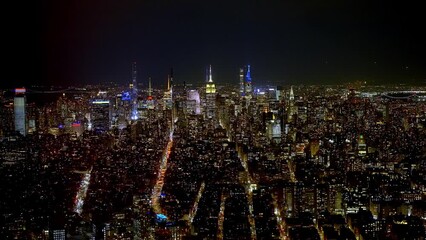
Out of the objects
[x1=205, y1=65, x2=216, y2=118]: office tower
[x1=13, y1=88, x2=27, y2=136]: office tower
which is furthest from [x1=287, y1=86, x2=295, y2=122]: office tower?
[x1=13, y1=88, x2=27, y2=136]: office tower

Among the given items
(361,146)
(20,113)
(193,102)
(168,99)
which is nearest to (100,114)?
(168,99)

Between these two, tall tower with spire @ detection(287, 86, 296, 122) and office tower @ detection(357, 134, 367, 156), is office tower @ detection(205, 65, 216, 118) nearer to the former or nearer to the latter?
tall tower with spire @ detection(287, 86, 296, 122)

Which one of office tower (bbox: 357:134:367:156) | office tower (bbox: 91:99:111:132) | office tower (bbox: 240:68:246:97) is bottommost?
office tower (bbox: 357:134:367:156)

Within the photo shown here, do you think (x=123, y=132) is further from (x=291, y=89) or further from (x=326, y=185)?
(x=326, y=185)

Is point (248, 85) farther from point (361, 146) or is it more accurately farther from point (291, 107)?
point (361, 146)

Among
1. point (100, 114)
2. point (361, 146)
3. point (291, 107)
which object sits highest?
point (291, 107)

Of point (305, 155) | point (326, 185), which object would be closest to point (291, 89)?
point (305, 155)

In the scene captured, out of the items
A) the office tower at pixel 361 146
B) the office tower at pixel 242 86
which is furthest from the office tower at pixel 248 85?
the office tower at pixel 361 146

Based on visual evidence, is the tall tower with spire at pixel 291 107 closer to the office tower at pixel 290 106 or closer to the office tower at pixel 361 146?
the office tower at pixel 290 106
